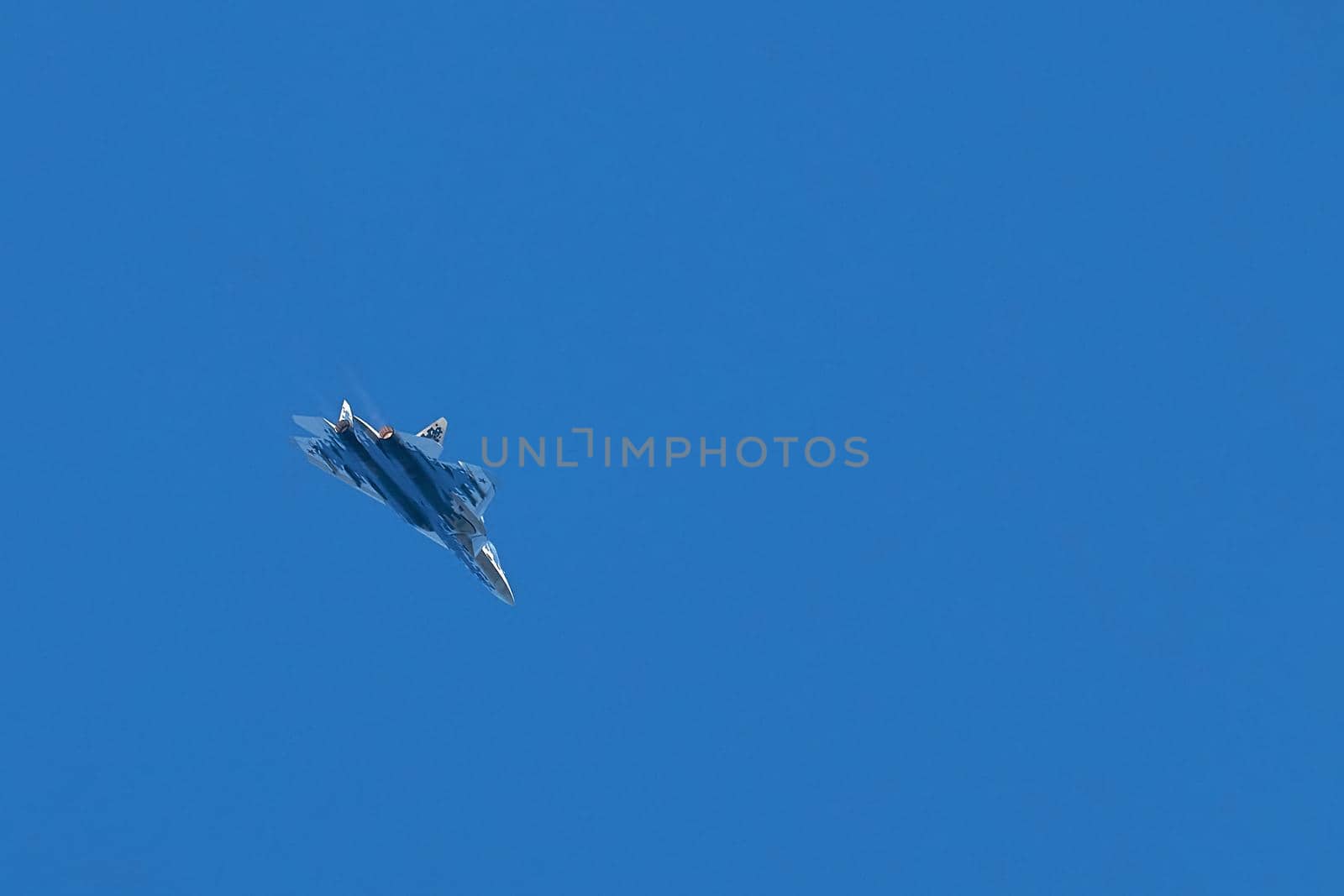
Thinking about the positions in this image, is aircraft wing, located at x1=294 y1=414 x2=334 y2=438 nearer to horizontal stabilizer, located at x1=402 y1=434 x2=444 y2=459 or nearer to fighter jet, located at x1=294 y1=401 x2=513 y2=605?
fighter jet, located at x1=294 y1=401 x2=513 y2=605

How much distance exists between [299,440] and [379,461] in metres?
6.58

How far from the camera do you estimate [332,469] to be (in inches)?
2739

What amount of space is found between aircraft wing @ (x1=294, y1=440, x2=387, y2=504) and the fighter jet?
0.06m

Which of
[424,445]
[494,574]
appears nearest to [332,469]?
[424,445]

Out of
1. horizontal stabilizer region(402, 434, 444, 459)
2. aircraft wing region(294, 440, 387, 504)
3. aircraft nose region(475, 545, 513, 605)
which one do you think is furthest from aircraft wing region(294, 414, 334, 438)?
aircraft nose region(475, 545, 513, 605)

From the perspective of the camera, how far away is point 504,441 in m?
91.6

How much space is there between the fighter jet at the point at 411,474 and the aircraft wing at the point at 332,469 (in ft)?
0.20

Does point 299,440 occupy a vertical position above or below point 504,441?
below

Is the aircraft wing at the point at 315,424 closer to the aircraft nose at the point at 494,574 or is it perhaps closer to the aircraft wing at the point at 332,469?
the aircraft wing at the point at 332,469

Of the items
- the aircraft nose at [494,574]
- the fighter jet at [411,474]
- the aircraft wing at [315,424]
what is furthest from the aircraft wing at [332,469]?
the aircraft nose at [494,574]

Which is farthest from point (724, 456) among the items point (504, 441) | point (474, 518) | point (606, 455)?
point (474, 518)

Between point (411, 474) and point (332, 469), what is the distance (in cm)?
689

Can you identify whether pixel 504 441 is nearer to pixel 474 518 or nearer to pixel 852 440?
pixel 474 518

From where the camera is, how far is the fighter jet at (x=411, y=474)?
62.9 meters
